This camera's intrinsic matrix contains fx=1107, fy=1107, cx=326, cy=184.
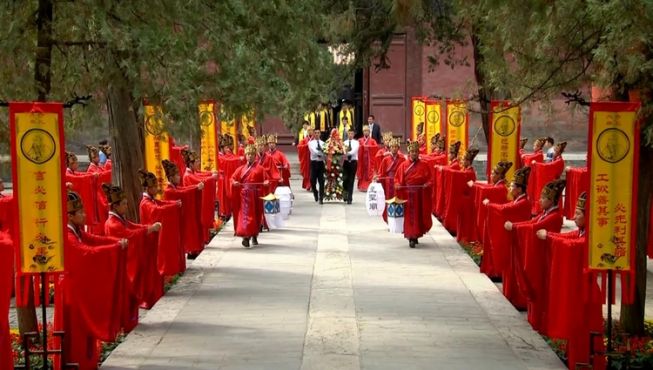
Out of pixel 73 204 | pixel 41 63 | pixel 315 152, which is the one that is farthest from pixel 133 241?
pixel 315 152

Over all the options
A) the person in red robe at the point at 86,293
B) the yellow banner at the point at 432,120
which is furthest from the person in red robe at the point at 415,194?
the person in red robe at the point at 86,293

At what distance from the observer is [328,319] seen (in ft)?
39.7

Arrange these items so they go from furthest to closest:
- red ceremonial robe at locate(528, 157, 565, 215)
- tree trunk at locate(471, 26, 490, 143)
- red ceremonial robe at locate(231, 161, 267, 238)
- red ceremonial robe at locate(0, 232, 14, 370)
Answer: red ceremonial robe at locate(528, 157, 565, 215) → red ceremonial robe at locate(231, 161, 267, 238) → tree trunk at locate(471, 26, 490, 143) → red ceremonial robe at locate(0, 232, 14, 370)

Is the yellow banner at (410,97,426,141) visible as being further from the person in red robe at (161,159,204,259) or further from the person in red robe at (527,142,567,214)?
the person in red robe at (161,159,204,259)

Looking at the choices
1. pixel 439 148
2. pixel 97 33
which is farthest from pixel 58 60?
pixel 439 148

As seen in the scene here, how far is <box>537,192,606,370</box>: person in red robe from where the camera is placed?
9922mm

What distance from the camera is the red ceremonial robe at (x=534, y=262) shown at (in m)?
11.1

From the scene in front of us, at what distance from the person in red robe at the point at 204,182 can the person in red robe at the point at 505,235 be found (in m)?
4.95

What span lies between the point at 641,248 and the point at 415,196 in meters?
7.25

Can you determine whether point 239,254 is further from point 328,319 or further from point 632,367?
point 632,367

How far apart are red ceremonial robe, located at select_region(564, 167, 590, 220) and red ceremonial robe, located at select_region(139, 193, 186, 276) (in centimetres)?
750

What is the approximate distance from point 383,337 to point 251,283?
3822 millimetres

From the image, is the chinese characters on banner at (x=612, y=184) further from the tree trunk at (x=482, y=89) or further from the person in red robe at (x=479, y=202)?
the person in red robe at (x=479, y=202)

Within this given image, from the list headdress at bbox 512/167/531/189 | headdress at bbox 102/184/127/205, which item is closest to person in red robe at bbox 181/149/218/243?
headdress at bbox 102/184/127/205
